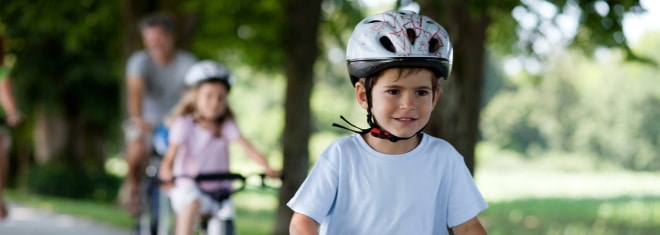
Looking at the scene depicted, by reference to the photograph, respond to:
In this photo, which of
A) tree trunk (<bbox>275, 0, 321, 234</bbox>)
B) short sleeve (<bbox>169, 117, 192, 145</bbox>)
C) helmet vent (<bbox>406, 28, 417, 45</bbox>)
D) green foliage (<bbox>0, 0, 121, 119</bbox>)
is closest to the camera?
helmet vent (<bbox>406, 28, 417, 45</bbox>)

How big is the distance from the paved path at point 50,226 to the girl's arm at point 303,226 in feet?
38.6

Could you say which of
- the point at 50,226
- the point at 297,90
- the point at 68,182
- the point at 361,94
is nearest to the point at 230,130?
the point at 361,94

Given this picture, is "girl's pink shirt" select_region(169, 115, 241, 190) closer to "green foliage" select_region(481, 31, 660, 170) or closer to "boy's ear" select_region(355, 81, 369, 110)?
"boy's ear" select_region(355, 81, 369, 110)

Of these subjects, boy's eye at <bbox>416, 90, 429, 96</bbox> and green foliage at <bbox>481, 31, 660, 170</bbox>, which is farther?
green foliage at <bbox>481, 31, 660, 170</bbox>

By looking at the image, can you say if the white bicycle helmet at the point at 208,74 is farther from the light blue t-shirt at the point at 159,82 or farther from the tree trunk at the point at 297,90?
the tree trunk at the point at 297,90

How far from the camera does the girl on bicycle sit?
7762 mm

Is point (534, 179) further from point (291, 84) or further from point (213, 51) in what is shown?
point (291, 84)

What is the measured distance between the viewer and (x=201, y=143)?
8109 millimetres

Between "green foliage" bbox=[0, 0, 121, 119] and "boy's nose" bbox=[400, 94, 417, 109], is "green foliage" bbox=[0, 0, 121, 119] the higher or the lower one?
the higher one

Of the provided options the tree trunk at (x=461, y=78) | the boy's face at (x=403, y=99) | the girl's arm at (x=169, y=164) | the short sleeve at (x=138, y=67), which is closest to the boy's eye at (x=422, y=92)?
the boy's face at (x=403, y=99)

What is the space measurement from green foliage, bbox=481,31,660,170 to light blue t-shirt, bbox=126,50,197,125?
19147 millimetres

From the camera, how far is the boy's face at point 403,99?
4.41 meters

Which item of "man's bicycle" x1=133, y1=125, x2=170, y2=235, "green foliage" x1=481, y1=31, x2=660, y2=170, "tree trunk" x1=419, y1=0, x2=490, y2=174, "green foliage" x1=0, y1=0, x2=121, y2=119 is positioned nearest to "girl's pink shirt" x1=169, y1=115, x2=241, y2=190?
"man's bicycle" x1=133, y1=125, x2=170, y2=235

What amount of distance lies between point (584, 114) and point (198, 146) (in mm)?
45133
